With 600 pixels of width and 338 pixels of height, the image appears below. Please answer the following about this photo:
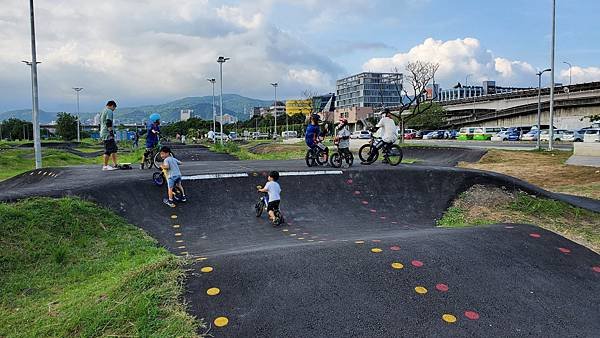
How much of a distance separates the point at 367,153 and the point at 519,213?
611cm

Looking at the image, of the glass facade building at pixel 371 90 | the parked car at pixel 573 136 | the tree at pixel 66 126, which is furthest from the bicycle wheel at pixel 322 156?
the glass facade building at pixel 371 90

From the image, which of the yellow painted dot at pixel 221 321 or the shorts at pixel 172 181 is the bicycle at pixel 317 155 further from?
the yellow painted dot at pixel 221 321

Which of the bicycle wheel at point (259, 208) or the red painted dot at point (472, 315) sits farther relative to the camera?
the bicycle wheel at point (259, 208)

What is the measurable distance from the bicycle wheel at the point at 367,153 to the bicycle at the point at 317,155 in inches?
58.3

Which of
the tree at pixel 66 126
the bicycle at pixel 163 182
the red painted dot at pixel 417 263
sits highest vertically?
the tree at pixel 66 126

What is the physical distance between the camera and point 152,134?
12992 millimetres

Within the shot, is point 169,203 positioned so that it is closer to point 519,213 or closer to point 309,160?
point 309,160

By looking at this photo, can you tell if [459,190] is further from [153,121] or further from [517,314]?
[153,121]

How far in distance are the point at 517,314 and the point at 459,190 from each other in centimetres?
778

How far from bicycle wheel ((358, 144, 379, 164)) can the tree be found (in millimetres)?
81401

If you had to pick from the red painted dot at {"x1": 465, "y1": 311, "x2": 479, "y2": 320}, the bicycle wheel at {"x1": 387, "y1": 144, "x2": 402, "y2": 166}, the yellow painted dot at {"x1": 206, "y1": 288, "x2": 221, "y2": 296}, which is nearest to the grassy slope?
the bicycle wheel at {"x1": 387, "y1": 144, "x2": 402, "y2": 166}

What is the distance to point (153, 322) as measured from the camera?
12.5 feet

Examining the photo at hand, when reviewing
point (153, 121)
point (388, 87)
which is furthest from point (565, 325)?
point (388, 87)

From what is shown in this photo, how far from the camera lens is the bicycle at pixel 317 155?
45.6 ft
